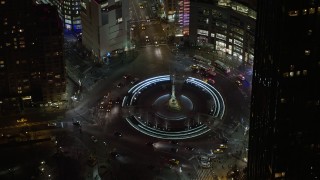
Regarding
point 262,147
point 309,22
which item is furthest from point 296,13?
point 262,147

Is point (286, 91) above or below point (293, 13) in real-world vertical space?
below

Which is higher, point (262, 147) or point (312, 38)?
point (312, 38)

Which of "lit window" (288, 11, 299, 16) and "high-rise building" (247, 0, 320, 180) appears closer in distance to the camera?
"lit window" (288, 11, 299, 16)

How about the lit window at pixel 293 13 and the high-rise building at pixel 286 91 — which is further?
the high-rise building at pixel 286 91

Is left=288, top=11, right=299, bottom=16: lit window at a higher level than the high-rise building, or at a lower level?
higher

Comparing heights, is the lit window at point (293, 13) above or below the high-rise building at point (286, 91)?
above

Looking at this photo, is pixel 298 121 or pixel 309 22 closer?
pixel 309 22

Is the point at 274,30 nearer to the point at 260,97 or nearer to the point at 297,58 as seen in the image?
the point at 297,58

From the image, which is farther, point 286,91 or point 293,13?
point 286,91
